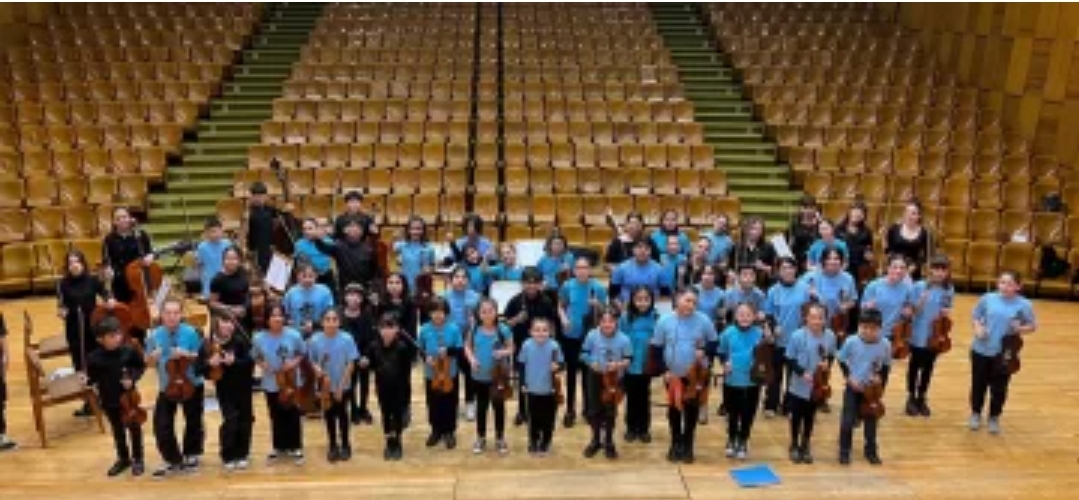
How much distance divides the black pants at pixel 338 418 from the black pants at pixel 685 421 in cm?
164

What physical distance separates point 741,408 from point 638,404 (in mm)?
587

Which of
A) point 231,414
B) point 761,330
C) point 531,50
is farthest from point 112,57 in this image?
point 761,330

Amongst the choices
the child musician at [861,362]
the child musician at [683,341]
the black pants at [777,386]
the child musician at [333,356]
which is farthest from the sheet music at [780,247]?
the child musician at [333,356]

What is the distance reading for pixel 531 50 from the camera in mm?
11930

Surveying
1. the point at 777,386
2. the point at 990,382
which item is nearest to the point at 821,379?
the point at 777,386

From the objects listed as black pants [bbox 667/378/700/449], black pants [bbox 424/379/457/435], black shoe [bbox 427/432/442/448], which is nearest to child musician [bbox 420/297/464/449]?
black pants [bbox 424/379/457/435]

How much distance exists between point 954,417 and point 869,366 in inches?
51.9

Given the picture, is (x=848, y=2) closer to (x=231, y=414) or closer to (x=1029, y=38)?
(x=1029, y=38)

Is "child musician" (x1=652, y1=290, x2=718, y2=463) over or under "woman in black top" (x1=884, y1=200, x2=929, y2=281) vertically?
under

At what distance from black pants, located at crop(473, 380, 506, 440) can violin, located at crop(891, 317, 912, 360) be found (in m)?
2.20

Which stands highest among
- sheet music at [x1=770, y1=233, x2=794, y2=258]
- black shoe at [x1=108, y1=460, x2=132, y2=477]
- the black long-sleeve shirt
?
sheet music at [x1=770, y1=233, x2=794, y2=258]

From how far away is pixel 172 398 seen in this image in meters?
4.76

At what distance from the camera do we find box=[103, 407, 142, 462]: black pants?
4.84 metres

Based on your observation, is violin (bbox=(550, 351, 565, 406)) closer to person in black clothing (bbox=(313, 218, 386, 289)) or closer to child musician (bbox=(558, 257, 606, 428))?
child musician (bbox=(558, 257, 606, 428))
